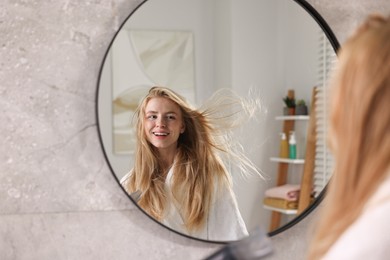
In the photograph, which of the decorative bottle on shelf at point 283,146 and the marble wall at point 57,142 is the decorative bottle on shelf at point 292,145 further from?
the marble wall at point 57,142

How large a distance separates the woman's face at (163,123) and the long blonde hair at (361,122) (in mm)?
991

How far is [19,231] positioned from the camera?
6.08 ft

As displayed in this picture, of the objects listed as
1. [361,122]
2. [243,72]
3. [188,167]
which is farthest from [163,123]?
[361,122]

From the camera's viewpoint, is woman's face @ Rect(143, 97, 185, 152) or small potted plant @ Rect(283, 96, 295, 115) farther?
small potted plant @ Rect(283, 96, 295, 115)

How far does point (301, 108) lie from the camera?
2051 millimetres

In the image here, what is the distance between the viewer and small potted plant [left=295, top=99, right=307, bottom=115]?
6.71 ft

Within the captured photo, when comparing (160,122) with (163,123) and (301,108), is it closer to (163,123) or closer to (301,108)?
(163,123)

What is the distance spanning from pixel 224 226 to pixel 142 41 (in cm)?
54

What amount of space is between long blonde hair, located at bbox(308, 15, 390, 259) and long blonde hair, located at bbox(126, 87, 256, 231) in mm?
991

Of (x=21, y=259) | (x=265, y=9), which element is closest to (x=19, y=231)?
(x=21, y=259)

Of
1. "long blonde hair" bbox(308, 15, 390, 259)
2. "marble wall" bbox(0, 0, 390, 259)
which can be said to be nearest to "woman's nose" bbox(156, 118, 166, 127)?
"marble wall" bbox(0, 0, 390, 259)

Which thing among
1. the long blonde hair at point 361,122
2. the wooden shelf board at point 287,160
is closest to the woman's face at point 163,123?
the wooden shelf board at point 287,160

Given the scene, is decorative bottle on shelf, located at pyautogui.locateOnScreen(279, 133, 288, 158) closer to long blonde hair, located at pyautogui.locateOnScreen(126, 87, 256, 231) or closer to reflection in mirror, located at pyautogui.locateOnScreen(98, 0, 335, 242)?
reflection in mirror, located at pyautogui.locateOnScreen(98, 0, 335, 242)

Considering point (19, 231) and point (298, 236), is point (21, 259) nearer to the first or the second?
point (19, 231)
